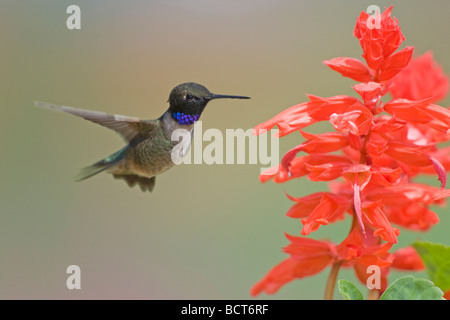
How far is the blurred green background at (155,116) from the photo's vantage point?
4.32m

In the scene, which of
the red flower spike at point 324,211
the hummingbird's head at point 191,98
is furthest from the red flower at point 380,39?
the hummingbird's head at point 191,98

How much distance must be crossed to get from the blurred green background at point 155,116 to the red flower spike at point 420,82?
6.69ft

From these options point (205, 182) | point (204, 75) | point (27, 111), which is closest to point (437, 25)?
point (204, 75)

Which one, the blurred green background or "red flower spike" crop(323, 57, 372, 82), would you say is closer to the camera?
"red flower spike" crop(323, 57, 372, 82)

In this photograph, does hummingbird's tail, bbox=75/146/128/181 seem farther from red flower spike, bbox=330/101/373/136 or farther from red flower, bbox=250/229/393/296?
red flower spike, bbox=330/101/373/136

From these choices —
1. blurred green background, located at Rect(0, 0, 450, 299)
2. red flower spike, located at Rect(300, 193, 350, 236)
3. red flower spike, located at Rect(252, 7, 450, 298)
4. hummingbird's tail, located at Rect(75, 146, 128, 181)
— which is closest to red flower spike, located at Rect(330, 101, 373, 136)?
red flower spike, located at Rect(252, 7, 450, 298)

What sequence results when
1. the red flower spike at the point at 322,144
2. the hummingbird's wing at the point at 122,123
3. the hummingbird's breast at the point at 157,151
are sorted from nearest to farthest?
the red flower spike at the point at 322,144
the hummingbird's wing at the point at 122,123
the hummingbird's breast at the point at 157,151

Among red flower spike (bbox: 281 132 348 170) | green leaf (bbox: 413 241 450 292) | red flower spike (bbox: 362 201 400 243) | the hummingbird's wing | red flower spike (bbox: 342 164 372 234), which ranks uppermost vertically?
the hummingbird's wing

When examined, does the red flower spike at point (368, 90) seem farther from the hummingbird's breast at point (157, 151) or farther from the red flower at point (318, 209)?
the hummingbird's breast at point (157, 151)

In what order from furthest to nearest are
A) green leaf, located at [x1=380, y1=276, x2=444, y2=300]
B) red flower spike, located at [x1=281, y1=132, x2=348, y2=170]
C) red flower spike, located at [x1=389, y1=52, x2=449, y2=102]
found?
1. red flower spike, located at [x1=389, y1=52, x2=449, y2=102]
2. red flower spike, located at [x1=281, y1=132, x2=348, y2=170]
3. green leaf, located at [x1=380, y1=276, x2=444, y2=300]

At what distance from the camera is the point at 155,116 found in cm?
534

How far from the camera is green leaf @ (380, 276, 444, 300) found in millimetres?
996

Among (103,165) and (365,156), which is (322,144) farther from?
(103,165)
